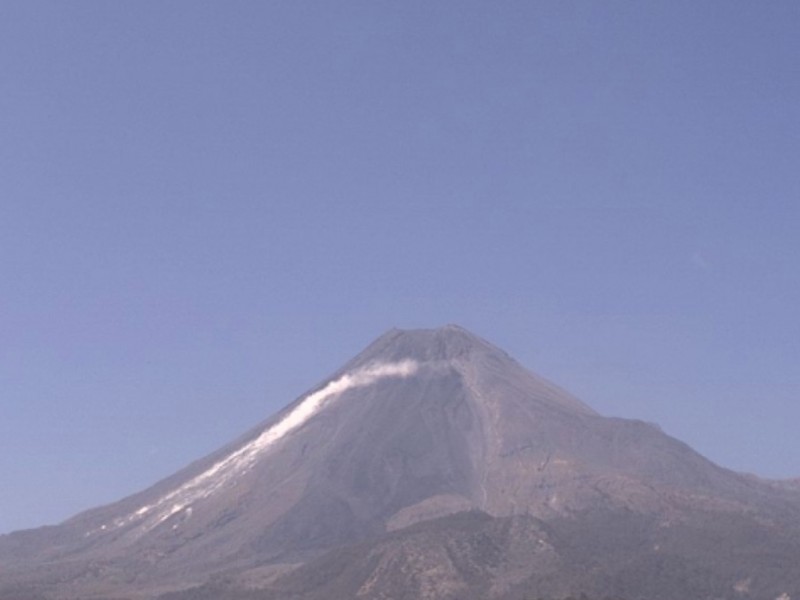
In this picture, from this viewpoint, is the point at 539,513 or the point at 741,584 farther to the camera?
the point at 539,513

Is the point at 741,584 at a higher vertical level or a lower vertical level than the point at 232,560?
lower

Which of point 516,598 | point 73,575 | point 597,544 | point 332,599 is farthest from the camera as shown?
point 73,575

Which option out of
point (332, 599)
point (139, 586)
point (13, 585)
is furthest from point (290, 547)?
point (332, 599)

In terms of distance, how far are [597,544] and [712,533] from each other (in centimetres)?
1584

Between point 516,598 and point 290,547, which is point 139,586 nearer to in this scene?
point 290,547

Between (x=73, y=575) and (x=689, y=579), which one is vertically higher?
(x=73, y=575)

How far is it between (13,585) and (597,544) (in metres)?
78.4

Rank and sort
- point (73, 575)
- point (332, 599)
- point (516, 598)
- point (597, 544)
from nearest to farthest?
point (516, 598)
point (332, 599)
point (597, 544)
point (73, 575)

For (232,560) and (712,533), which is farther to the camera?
(232,560)

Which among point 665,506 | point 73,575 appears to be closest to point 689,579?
point 665,506

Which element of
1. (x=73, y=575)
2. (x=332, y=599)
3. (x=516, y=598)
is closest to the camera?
(x=516, y=598)

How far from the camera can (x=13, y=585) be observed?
591 ft

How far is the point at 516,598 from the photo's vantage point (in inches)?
5266

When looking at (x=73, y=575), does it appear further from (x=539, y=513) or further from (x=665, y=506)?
(x=665, y=506)
